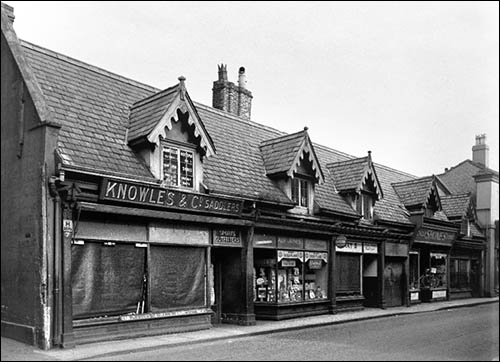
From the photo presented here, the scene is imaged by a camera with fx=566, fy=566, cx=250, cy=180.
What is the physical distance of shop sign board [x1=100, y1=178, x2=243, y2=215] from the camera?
14406 mm

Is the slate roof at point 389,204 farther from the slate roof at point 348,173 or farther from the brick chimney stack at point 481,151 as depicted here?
the brick chimney stack at point 481,151

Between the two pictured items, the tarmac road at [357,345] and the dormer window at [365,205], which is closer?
the tarmac road at [357,345]

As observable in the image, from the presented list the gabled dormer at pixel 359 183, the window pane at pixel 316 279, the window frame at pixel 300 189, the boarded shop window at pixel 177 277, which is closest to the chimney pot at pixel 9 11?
the boarded shop window at pixel 177 277

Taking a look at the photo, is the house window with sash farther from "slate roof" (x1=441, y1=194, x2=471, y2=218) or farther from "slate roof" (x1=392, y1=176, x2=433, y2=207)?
"slate roof" (x1=441, y1=194, x2=471, y2=218)

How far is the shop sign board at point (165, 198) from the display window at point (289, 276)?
9.87ft

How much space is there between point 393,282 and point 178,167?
14915 mm

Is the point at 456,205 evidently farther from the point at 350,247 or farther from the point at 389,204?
the point at 350,247

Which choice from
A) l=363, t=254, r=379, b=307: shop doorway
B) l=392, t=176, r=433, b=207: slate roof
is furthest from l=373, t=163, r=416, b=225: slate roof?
l=363, t=254, r=379, b=307: shop doorway

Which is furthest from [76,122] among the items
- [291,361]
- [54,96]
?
[291,361]

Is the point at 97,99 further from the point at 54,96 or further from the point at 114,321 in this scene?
the point at 114,321

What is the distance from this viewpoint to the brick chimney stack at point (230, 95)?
86.2 feet

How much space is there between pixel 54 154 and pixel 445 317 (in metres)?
16.1

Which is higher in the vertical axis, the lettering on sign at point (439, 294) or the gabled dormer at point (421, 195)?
the gabled dormer at point (421, 195)

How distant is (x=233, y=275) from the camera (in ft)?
61.9
